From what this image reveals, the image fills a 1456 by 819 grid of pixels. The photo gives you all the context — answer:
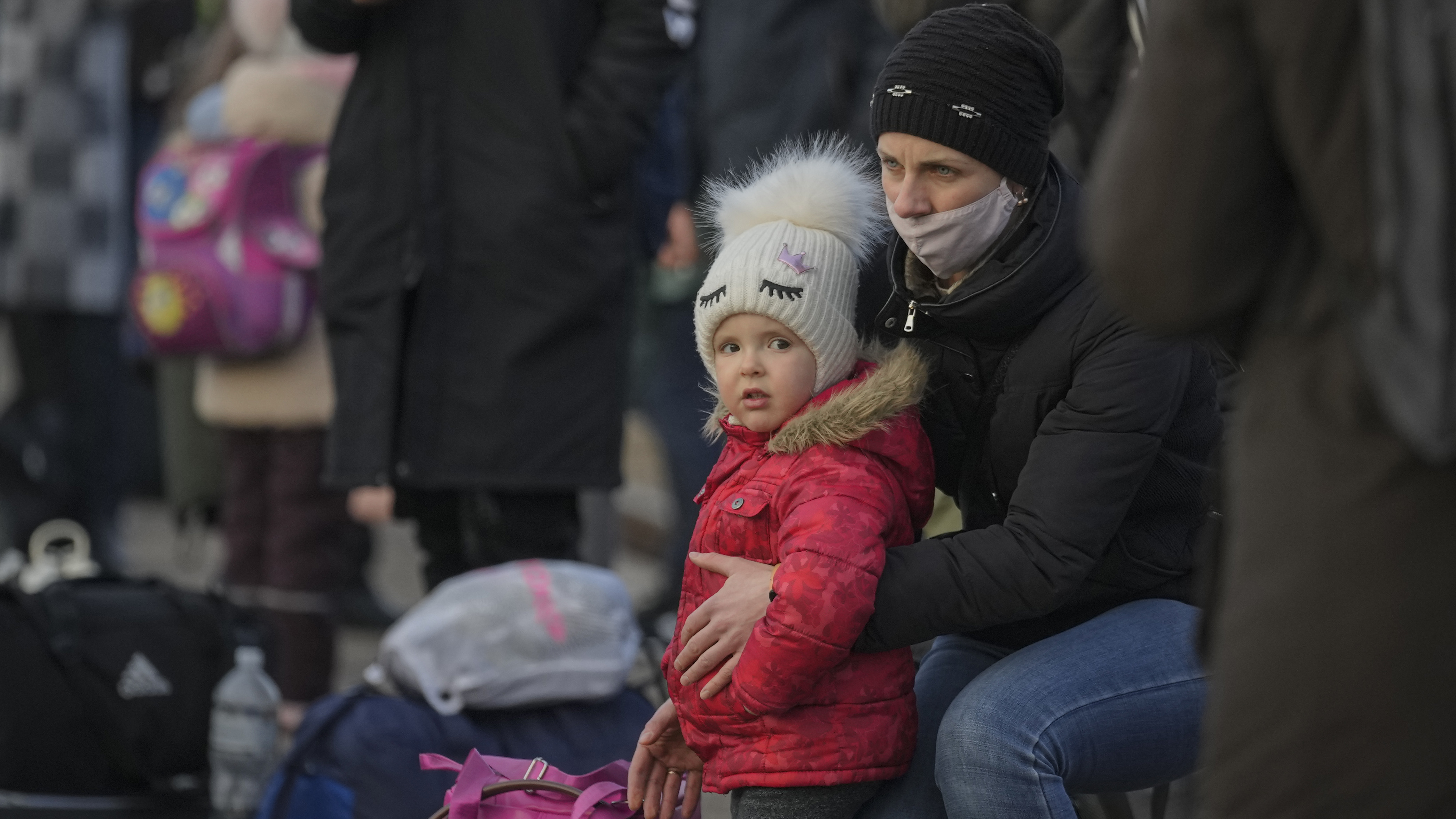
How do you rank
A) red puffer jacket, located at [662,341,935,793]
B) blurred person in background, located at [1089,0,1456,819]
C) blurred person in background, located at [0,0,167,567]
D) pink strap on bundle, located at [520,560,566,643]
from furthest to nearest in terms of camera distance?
blurred person in background, located at [0,0,167,567], pink strap on bundle, located at [520,560,566,643], red puffer jacket, located at [662,341,935,793], blurred person in background, located at [1089,0,1456,819]

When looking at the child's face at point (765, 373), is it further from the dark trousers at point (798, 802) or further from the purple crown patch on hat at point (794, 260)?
the dark trousers at point (798, 802)

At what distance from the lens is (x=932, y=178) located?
2219 millimetres

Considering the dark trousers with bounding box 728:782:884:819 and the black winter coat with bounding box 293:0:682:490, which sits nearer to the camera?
the dark trousers with bounding box 728:782:884:819

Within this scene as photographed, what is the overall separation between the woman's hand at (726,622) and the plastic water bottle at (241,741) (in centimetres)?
162

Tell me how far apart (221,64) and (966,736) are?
11.3ft

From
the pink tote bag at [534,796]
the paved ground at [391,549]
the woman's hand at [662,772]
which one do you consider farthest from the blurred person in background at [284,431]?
the woman's hand at [662,772]

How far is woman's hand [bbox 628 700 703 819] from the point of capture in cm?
237

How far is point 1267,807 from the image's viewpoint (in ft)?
4.80

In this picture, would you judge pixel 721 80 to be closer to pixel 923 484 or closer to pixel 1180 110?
pixel 923 484

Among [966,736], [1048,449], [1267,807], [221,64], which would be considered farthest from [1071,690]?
[221,64]

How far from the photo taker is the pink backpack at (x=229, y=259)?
427cm

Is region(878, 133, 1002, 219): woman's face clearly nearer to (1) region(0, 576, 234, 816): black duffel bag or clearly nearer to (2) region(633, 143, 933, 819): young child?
(2) region(633, 143, 933, 819): young child

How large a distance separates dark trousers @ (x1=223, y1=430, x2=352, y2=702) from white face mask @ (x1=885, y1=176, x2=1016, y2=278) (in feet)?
8.17

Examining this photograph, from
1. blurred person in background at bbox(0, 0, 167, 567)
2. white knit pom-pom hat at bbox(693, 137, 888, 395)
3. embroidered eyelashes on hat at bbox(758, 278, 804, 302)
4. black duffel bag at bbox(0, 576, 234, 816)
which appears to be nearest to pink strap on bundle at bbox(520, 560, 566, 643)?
black duffel bag at bbox(0, 576, 234, 816)
